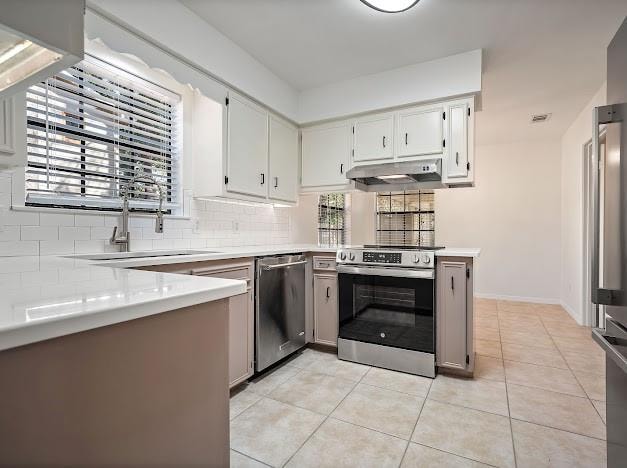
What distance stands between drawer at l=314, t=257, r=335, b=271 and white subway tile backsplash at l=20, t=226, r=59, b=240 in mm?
1860

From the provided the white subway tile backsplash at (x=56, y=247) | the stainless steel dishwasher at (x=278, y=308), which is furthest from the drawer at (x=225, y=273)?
the white subway tile backsplash at (x=56, y=247)

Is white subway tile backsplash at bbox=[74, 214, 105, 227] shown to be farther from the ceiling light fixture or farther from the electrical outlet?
the ceiling light fixture

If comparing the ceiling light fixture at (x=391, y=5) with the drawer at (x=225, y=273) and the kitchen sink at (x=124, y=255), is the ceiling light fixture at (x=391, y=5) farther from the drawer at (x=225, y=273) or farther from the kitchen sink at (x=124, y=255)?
the kitchen sink at (x=124, y=255)

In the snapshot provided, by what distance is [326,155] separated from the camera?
340 centimetres

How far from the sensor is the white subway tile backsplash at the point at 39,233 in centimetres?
172

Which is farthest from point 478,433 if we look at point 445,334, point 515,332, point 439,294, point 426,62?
point 426,62

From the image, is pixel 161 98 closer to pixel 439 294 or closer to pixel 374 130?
pixel 374 130

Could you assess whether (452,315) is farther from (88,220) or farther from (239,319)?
(88,220)

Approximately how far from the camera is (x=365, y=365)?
8.85ft

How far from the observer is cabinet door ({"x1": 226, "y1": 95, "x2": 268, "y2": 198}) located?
105 inches

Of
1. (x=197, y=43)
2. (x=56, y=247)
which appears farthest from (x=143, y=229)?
(x=197, y=43)

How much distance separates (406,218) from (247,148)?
3.82 meters

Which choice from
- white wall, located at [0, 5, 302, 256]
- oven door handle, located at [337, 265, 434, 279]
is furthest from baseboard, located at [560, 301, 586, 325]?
white wall, located at [0, 5, 302, 256]

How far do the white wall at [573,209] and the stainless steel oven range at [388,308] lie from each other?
2.65 meters
